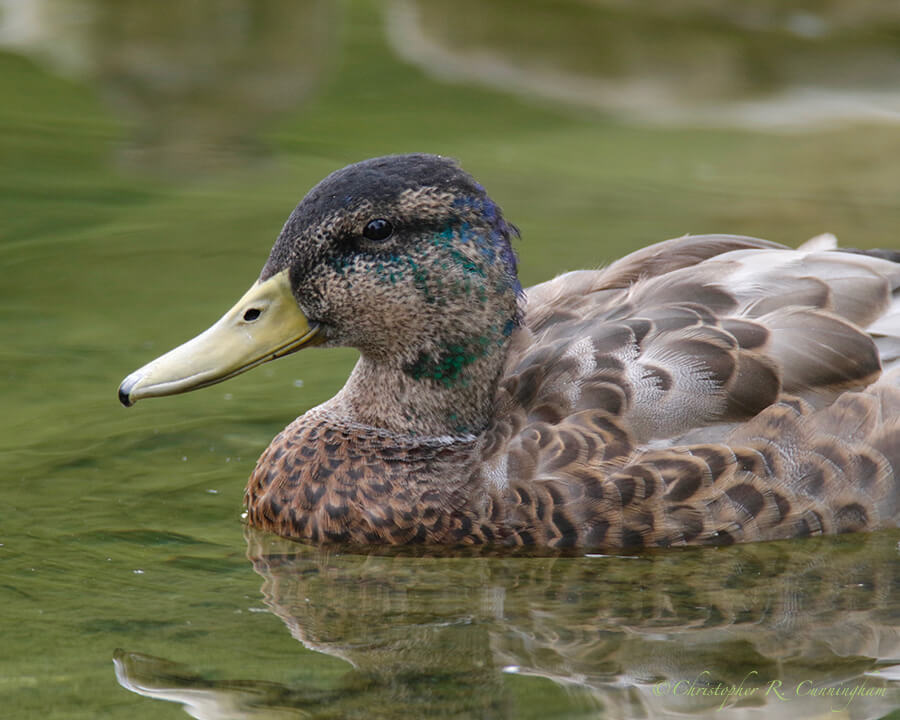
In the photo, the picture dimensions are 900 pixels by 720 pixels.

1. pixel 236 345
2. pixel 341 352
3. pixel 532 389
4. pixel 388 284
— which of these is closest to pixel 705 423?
pixel 532 389

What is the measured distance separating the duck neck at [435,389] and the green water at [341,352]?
64 centimetres

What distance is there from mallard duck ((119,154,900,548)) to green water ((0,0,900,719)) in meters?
0.19

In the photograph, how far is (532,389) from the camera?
645 cm

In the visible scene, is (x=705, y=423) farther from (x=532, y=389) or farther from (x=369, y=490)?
(x=369, y=490)

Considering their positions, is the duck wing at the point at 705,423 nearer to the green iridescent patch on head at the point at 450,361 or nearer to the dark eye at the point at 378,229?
the green iridescent patch on head at the point at 450,361

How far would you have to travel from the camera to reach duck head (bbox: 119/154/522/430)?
6.25 meters

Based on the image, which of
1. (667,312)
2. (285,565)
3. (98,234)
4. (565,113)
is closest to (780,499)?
(667,312)

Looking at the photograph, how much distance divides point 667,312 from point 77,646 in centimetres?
267

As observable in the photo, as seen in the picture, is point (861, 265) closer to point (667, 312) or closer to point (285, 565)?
point (667, 312)

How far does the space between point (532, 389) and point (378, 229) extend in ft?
2.95

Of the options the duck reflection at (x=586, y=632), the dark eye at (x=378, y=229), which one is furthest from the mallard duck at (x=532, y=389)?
the duck reflection at (x=586, y=632)

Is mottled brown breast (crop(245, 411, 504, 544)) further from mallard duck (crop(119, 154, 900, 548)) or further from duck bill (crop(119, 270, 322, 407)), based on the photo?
duck bill (crop(119, 270, 322, 407))

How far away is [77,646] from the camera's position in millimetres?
5438

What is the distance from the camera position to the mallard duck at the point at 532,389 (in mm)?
6230
